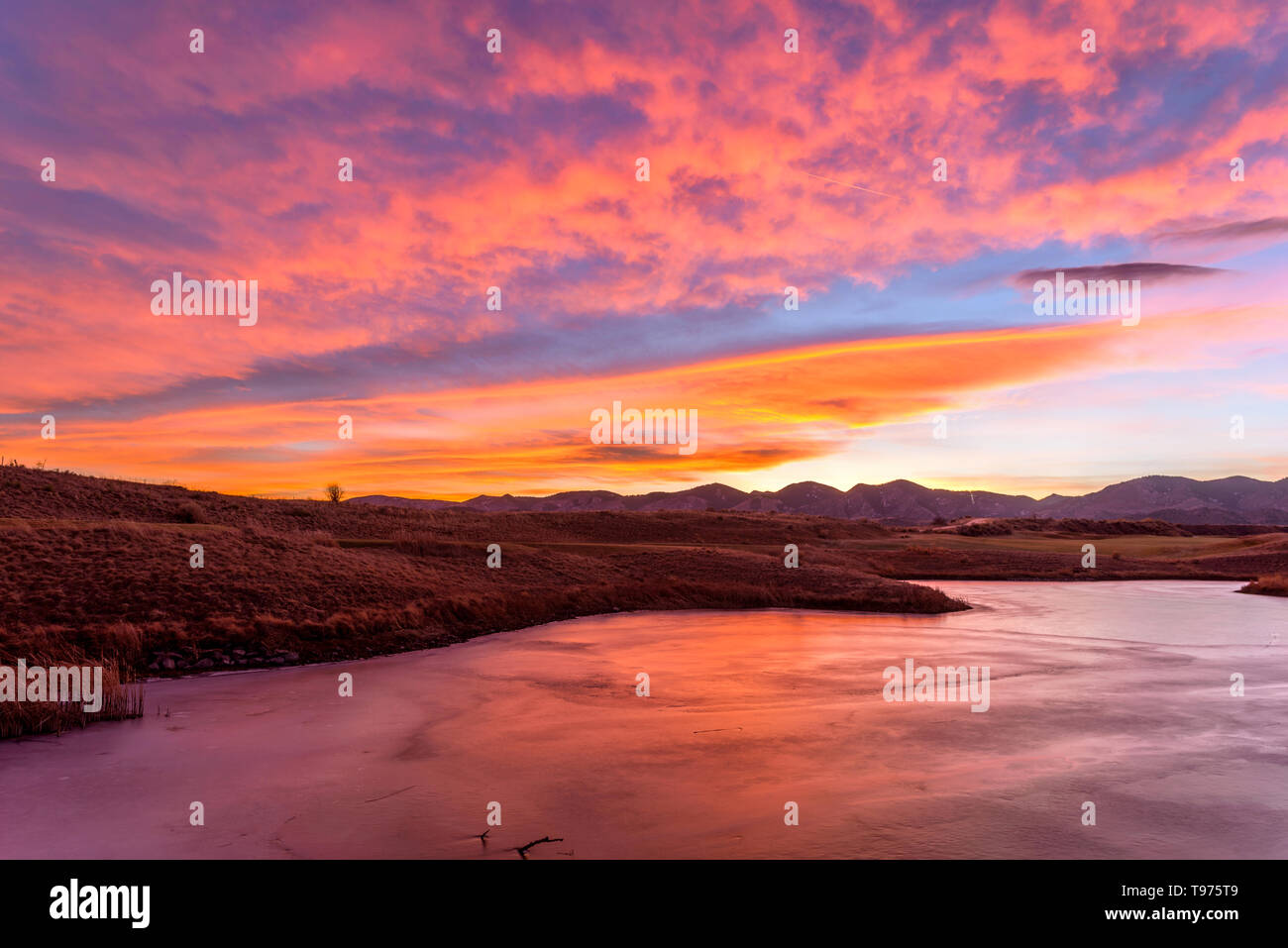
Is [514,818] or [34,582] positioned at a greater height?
[34,582]

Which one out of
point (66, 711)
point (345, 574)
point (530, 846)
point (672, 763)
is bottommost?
point (672, 763)

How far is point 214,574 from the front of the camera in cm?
2570

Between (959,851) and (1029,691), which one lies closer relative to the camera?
(959,851)

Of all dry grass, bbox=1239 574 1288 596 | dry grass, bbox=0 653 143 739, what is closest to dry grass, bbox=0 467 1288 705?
dry grass, bbox=0 653 143 739

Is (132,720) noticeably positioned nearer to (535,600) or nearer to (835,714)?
(835,714)

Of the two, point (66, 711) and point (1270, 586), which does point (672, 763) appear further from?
point (1270, 586)

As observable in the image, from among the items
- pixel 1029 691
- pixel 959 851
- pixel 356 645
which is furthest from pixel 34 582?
pixel 1029 691

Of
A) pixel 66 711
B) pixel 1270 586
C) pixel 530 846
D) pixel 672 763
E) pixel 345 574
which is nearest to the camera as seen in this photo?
pixel 530 846

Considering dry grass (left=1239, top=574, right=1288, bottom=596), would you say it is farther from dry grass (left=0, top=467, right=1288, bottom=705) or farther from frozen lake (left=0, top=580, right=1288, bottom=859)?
frozen lake (left=0, top=580, right=1288, bottom=859)

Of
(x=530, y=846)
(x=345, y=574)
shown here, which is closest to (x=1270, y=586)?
(x=345, y=574)

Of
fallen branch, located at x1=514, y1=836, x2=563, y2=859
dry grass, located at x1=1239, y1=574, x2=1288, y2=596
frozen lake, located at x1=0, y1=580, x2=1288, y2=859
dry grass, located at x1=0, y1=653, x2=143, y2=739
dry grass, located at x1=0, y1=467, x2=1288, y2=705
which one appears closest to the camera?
fallen branch, located at x1=514, y1=836, x2=563, y2=859

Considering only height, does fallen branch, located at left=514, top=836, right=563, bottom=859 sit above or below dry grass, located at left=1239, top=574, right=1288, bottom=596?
above

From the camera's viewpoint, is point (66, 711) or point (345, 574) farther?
point (345, 574)

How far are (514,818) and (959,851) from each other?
5.61m
